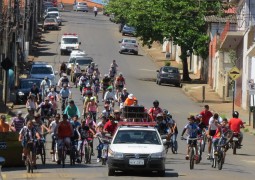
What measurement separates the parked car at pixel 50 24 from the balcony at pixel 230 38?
42.0 meters

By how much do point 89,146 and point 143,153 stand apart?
461 cm

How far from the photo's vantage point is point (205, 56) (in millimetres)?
74250

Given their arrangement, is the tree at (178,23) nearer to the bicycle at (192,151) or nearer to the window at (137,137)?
the bicycle at (192,151)

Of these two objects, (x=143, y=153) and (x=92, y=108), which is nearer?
(x=143, y=153)

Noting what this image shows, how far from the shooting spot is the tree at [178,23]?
73.0 metres

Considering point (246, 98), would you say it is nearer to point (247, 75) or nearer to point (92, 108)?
point (247, 75)

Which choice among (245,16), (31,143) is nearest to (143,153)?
(31,143)

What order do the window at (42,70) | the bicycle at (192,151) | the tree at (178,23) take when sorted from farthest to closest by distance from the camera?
the tree at (178,23), the window at (42,70), the bicycle at (192,151)

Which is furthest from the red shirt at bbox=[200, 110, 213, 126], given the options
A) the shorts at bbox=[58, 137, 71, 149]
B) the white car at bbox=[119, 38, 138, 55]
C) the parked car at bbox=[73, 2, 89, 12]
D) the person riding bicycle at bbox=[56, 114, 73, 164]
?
the parked car at bbox=[73, 2, 89, 12]

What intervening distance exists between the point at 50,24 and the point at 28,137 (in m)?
77.9

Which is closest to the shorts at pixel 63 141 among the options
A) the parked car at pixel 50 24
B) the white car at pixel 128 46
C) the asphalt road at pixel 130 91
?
the asphalt road at pixel 130 91

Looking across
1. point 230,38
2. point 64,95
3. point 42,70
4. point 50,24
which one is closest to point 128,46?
point 50,24

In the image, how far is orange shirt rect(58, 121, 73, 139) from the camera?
31.5 m

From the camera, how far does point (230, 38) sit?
63.5 meters
